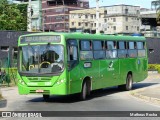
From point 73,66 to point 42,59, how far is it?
1391mm

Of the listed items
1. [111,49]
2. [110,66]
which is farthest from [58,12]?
[110,66]

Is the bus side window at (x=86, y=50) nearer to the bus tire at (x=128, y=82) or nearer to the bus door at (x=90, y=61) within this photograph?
the bus door at (x=90, y=61)

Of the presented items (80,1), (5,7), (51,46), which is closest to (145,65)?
(51,46)

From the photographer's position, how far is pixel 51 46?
18812 mm

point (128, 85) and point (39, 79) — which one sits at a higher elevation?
point (39, 79)

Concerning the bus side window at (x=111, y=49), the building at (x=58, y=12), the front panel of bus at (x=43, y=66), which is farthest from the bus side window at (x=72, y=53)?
the building at (x=58, y=12)

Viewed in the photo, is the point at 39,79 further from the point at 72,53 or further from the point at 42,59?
the point at 72,53

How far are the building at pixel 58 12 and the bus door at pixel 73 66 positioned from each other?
12626 cm

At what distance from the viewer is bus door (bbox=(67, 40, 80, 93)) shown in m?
18.8

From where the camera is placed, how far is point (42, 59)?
18656 millimetres

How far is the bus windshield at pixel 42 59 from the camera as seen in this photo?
1852 centimetres

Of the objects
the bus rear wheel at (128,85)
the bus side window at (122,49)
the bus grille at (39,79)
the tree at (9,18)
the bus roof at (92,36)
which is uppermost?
the tree at (9,18)

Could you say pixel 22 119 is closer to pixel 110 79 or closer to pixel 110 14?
pixel 110 79

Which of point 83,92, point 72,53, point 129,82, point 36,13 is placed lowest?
point 129,82
